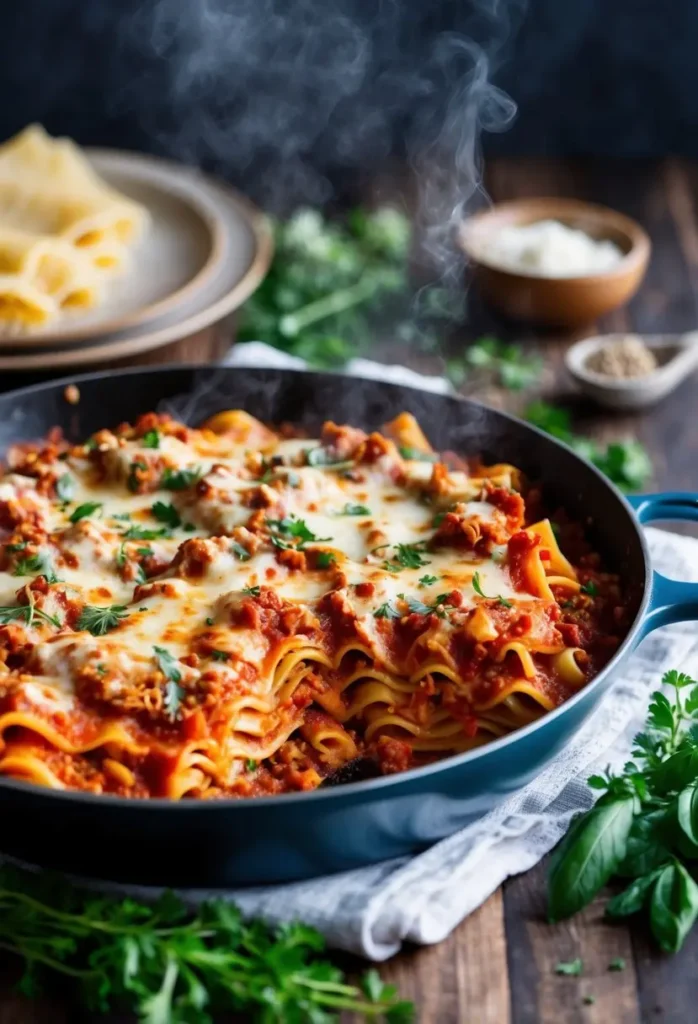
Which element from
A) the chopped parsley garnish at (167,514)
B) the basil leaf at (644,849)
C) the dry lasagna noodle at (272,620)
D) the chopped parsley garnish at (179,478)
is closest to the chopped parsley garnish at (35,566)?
the dry lasagna noodle at (272,620)

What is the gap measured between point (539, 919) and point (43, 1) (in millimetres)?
6258

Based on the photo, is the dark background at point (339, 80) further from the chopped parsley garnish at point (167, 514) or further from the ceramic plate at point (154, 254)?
the chopped parsley garnish at point (167, 514)

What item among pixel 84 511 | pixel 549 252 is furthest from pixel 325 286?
pixel 84 511

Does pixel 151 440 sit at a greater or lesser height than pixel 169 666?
lesser

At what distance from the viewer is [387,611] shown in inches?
139

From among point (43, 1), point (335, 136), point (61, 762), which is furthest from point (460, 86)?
point (61, 762)

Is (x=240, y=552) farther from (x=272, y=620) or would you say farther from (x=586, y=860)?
(x=586, y=860)

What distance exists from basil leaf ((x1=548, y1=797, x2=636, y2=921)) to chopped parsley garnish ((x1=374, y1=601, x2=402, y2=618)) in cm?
72

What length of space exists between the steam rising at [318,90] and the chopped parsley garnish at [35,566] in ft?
13.0

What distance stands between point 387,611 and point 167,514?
33.4 inches

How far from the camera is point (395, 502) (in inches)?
161

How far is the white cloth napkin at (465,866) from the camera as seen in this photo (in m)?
3.10

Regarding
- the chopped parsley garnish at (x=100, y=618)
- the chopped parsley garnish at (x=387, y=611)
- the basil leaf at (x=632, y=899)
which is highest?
the chopped parsley garnish at (x=387, y=611)

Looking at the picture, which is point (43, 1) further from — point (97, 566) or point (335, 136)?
point (97, 566)
